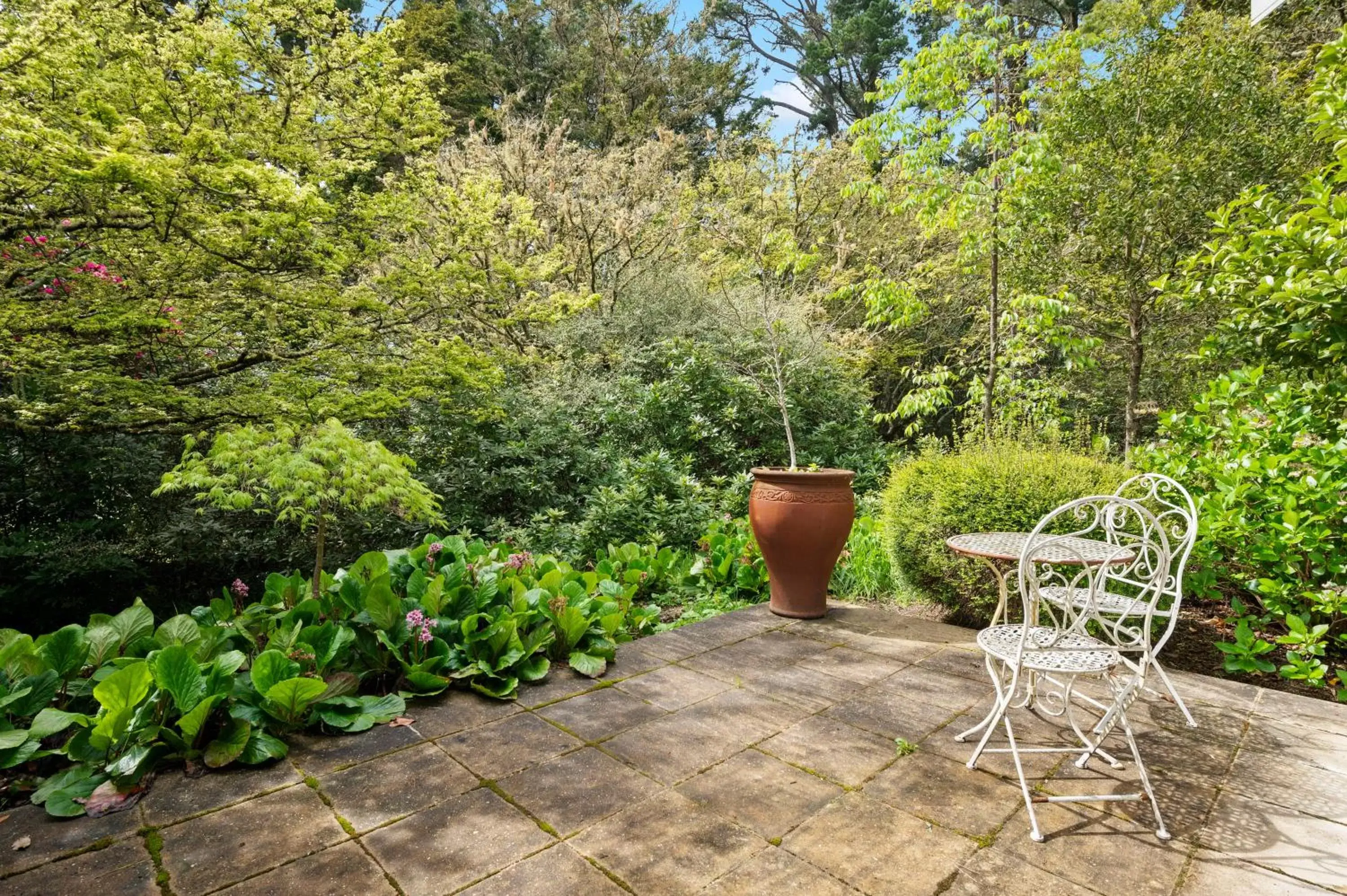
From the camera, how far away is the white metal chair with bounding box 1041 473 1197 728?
1920 millimetres

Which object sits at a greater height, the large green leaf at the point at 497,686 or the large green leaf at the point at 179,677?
the large green leaf at the point at 179,677

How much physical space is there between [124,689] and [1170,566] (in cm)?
340

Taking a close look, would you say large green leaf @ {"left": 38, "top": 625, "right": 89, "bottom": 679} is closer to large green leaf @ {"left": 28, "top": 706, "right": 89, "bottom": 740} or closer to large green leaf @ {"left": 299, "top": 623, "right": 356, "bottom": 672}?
large green leaf @ {"left": 28, "top": 706, "right": 89, "bottom": 740}

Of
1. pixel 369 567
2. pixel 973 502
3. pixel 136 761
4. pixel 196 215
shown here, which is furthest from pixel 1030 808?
pixel 196 215

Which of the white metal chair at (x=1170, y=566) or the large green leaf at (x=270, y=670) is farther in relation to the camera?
the large green leaf at (x=270, y=670)

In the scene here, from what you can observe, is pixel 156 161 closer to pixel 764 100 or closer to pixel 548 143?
pixel 548 143

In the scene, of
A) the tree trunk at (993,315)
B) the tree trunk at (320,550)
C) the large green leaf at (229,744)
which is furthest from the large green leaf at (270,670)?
the tree trunk at (993,315)

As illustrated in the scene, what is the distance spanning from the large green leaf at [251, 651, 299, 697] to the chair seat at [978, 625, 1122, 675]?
7.31 feet

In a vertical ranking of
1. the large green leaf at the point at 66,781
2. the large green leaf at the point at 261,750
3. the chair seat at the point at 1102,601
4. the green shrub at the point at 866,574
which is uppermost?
the chair seat at the point at 1102,601

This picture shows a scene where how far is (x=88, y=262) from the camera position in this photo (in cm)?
338

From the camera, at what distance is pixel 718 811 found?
188cm

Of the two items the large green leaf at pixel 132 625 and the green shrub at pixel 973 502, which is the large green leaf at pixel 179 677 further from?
the green shrub at pixel 973 502

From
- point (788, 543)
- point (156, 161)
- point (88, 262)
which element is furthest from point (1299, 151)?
point (88, 262)

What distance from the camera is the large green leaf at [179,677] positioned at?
208 cm
